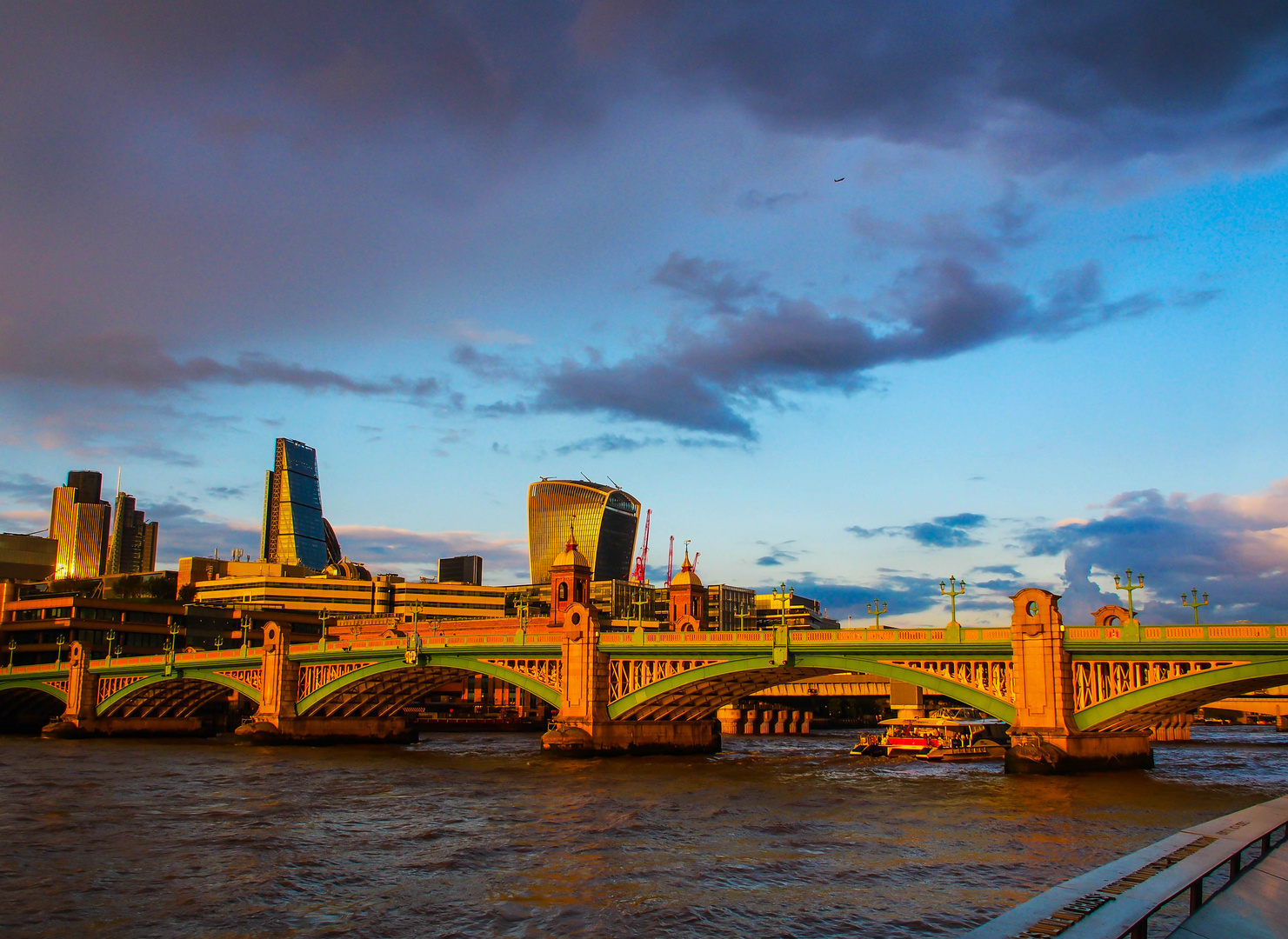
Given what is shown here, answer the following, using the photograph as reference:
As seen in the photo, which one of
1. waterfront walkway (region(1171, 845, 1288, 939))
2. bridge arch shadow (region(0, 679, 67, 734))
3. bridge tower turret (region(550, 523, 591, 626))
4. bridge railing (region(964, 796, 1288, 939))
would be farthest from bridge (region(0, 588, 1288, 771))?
waterfront walkway (region(1171, 845, 1288, 939))

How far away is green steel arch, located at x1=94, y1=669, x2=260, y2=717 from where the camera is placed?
4579 inches

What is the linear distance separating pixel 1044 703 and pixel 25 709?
484 ft

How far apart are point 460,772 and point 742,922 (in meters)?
53.1

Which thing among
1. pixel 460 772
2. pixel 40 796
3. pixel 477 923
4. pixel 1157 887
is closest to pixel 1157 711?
pixel 460 772

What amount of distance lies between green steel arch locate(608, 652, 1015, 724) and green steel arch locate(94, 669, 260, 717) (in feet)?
159

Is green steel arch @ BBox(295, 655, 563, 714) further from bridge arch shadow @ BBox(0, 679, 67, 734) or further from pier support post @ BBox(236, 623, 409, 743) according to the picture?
bridge arch shadow @ BBox(0, 679, 67, 734)

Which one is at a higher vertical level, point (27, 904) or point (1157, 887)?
point (1157, 887)

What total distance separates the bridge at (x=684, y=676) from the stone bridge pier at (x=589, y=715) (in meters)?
0.13

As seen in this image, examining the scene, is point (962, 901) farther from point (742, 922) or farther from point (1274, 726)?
point (1274, 726)

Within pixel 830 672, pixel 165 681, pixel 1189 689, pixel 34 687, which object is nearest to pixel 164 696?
pixel 165 681

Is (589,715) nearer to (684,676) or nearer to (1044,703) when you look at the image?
(684,676)

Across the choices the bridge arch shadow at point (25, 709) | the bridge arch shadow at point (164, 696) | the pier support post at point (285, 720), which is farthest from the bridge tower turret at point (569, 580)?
the bridge arch shadow at point (25, 709)

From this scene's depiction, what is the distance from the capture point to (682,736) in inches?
3777

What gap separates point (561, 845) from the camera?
139ft
